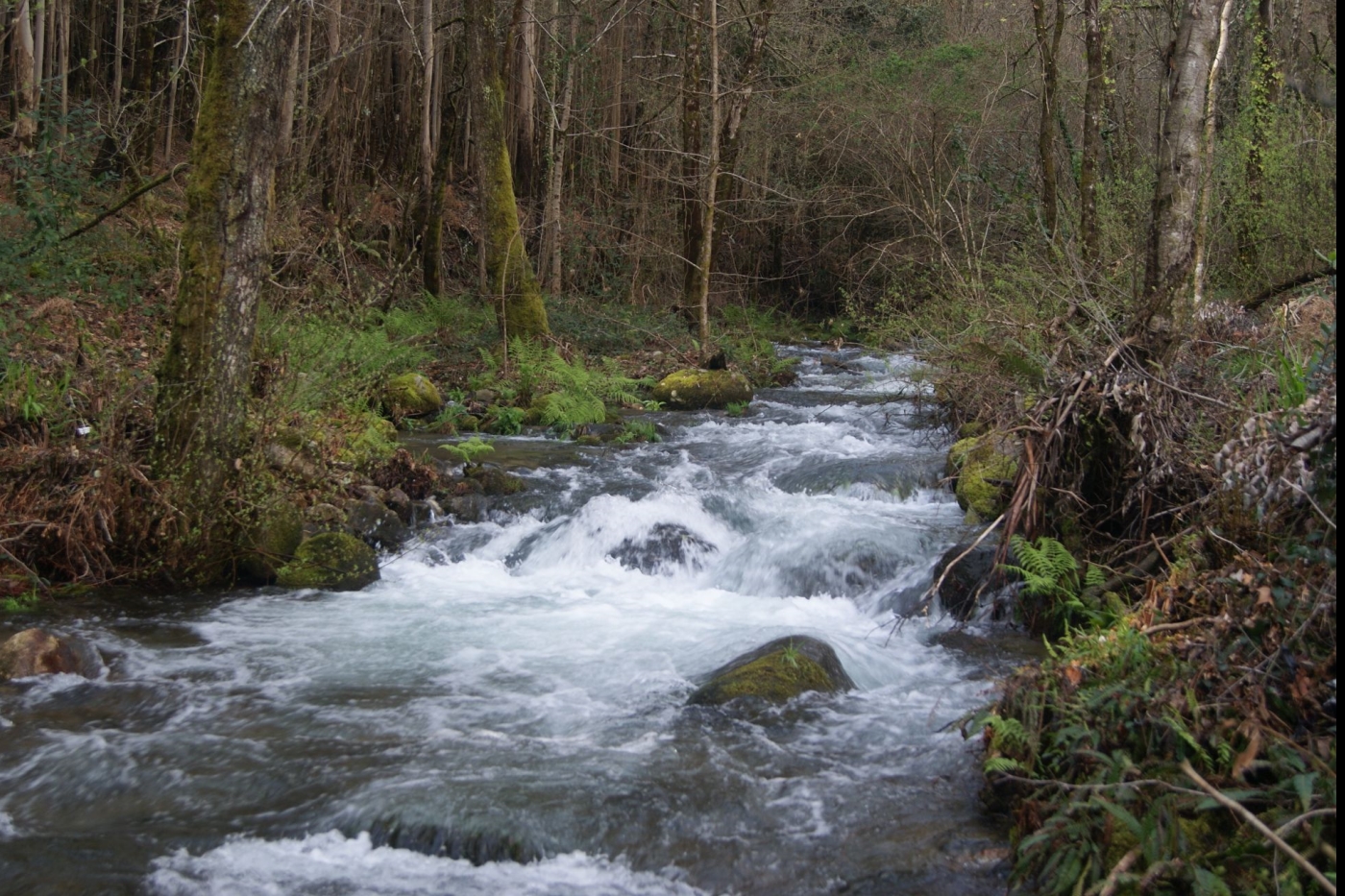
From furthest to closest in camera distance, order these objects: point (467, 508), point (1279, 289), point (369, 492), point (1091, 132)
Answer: point (1091, 132) < point (1279, 289) < point (467, 508) < point (369, 492)

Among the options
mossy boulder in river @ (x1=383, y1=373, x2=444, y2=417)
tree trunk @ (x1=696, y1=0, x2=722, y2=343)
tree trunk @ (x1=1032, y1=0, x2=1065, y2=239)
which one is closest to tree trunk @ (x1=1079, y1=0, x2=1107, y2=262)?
tree trunk @ (x1=1032, y1=0, x2=1065, y2=239)

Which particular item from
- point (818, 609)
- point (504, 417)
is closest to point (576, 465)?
point (504, 417)

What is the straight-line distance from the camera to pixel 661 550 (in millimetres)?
10062

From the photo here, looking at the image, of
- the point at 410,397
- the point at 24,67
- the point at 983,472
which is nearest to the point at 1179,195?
the point at 983,472

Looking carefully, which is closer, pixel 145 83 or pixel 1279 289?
pixel 1279 289

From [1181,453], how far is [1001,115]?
18958 millimetres

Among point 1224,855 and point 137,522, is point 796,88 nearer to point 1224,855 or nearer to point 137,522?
point 137,522

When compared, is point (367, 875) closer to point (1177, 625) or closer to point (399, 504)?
point (1177, 625)

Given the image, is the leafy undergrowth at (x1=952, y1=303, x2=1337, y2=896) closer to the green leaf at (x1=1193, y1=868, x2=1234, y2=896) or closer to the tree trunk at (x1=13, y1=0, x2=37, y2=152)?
the green leaf at (x1=1193, y1=868, x2=1234, y2=896)

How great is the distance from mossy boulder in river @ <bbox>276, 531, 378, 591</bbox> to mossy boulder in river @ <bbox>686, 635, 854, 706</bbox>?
11.1 feet

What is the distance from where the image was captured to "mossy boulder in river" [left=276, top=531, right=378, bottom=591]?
28.3ft

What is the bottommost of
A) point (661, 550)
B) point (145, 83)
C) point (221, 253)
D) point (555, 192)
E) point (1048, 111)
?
point (661, 550)

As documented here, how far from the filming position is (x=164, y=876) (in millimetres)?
4574

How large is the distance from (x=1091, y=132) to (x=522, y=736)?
1318 cm
